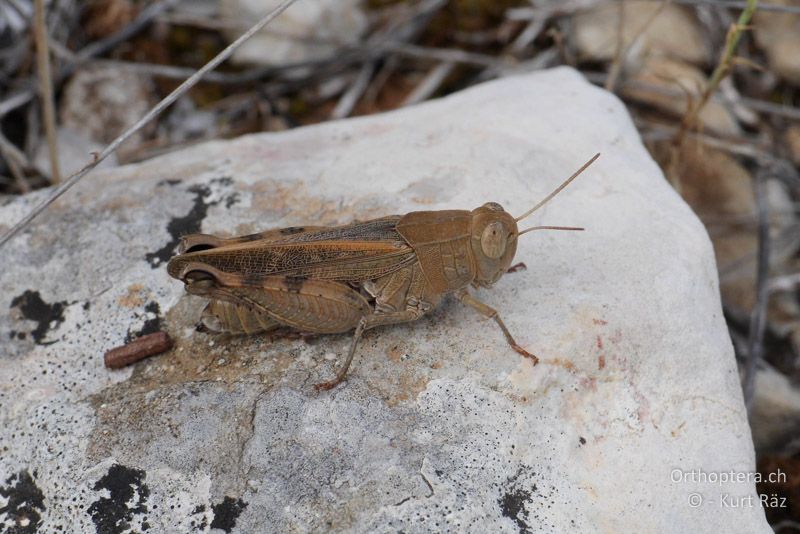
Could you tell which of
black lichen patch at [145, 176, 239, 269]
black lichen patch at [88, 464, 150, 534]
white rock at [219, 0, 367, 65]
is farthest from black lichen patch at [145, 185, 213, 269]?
white rock at [219, 0, 367, 65]

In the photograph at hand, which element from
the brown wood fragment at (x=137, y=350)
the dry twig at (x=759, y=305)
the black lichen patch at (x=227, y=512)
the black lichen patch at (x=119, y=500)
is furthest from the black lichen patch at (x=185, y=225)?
the dry twig at (x=759, y=305)

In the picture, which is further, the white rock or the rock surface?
the white rock

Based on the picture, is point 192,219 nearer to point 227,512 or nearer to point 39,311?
point 39,311

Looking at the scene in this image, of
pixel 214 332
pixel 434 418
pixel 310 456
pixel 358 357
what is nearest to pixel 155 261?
pixel 214 332

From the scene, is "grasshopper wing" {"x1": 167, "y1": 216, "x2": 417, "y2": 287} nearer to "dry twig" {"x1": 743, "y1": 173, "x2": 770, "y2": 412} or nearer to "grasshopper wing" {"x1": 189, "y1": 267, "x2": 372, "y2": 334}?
"grasshopper wing" {"x1": 189, "y1": 267, "x2": 372, "y2": 334}

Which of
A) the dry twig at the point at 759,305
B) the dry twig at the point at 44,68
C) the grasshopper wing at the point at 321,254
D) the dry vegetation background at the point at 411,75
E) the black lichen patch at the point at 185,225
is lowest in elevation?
the dry twig at the point at 759,305

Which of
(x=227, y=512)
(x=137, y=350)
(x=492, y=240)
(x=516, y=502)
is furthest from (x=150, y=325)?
(x=516, y=502)

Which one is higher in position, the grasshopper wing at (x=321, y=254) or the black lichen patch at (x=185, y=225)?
the grasshopper wing at (x=321, y=254)

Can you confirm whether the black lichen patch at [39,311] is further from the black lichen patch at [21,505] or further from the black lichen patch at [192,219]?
the black lichen patch at [21,505]
